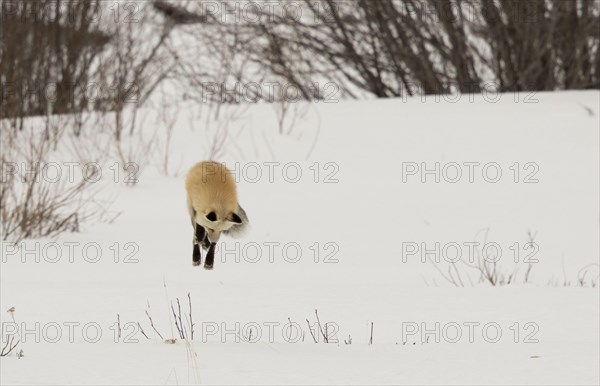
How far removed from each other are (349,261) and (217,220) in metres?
2.53

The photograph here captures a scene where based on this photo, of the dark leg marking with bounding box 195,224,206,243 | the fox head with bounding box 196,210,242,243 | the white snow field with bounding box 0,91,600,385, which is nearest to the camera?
Answer: the white snow field with bounding box 0,91,600,385

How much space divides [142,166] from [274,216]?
2.01 meters

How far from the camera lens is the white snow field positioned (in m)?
3.49

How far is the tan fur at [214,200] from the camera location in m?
4.49

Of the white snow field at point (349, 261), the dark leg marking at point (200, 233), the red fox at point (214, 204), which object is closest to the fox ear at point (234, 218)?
the red fox at point (214, 204)

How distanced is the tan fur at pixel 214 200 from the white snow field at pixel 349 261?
1.43ft

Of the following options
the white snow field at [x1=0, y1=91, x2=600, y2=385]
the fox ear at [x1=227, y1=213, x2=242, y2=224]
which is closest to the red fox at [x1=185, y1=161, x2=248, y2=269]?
the fox ear at [x1=227, y1=213, x2=242, y2=224]

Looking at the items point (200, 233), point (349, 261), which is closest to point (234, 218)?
point (200, 233)

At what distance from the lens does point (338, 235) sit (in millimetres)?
7789

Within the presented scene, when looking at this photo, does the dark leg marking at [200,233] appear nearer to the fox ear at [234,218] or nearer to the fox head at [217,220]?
the fox head at [217,220]

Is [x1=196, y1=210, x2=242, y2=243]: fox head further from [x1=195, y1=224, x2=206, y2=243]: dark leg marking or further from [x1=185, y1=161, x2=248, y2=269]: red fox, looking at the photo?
[x1=195, y1=224, x2=206, y2=243]: dark leg marking

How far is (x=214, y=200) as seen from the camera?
449 cm

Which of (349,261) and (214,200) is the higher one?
(214,200)

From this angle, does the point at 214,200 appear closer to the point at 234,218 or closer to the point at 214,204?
the point at 214,204
